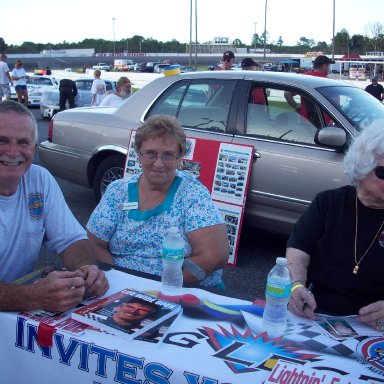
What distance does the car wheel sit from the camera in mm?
5477

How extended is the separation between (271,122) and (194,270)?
2490 millimetres

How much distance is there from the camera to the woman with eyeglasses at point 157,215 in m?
2.57

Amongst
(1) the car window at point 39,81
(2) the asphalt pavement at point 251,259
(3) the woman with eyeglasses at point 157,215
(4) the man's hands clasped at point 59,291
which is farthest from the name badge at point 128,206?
(1) the car window at point 39,81

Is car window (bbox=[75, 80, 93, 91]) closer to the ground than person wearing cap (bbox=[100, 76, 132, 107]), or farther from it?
farther from it

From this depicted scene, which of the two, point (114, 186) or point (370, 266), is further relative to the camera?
point (114, 186)

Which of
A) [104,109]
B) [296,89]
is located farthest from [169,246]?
[104,109]

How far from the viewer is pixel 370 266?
7.12 ft

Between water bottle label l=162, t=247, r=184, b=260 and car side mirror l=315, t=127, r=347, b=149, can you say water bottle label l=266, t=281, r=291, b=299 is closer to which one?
water bottle label l=162, t=247, r=184, b=260

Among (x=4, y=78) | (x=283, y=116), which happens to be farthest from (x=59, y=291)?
(x=4, y=78)

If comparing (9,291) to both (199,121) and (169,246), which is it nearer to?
(169,246)

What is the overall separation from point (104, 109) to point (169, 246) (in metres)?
4.13

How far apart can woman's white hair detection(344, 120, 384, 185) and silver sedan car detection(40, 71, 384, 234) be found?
74.9 inches

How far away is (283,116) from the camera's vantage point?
457 cm

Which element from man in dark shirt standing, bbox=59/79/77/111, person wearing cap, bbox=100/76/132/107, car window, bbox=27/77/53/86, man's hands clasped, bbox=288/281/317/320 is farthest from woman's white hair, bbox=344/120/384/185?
car window, bbox=27/77/53/86
